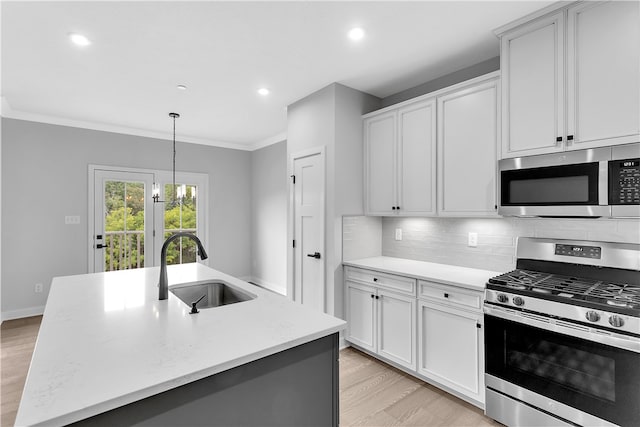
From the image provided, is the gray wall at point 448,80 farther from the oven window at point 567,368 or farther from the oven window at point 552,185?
the oven window at point 567,368

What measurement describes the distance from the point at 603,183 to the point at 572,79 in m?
0.68

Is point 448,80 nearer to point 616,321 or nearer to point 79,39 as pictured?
point 616,321

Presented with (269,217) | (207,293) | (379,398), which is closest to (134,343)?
(207,293)

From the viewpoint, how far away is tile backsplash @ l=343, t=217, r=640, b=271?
2125mm

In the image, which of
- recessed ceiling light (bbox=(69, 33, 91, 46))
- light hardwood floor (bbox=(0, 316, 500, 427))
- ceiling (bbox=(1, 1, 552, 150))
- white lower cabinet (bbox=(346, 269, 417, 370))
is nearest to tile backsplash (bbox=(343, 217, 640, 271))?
white lower cabinet (bbox=(346, 269, 417, 370))

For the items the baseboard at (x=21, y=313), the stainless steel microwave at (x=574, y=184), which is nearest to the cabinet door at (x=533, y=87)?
Answer: the stainless steel microwave at (x=574, y=184)

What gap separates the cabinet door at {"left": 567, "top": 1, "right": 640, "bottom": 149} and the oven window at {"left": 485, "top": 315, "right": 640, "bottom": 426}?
1178mm

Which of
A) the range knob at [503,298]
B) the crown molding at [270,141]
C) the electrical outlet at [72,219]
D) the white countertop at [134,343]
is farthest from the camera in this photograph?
the crown molding at [270,141]

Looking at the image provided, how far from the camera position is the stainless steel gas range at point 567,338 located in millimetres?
1608

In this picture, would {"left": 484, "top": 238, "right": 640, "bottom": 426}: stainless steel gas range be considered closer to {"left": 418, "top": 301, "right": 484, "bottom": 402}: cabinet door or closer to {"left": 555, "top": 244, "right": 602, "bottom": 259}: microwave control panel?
{"left": 555, "top": 244, "right": 602, "bottom": 259}: microwave control panel

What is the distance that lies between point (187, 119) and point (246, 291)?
3.39m

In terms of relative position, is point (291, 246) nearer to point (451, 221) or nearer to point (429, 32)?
point (451, 221)

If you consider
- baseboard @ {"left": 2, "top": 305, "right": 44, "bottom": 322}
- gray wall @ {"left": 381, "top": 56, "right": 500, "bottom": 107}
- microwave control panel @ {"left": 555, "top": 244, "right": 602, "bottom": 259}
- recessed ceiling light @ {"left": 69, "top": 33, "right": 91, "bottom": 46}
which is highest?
recessed ceiling light @ {"left": 69, "top": 33, "right": 91, "bottom": 46}

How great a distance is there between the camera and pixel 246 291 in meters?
1.92
